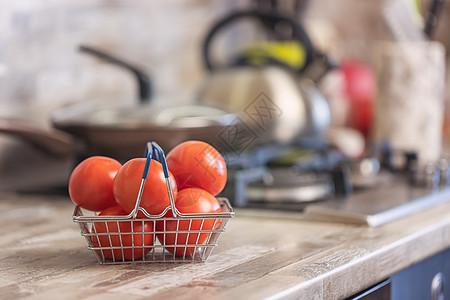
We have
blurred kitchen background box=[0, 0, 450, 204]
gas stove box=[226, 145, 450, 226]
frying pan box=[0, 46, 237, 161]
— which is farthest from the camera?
blurred kitchen background box=[0, 0, 450, 204]

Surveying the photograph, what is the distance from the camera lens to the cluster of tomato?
696mm

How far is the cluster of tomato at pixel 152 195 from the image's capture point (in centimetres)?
70

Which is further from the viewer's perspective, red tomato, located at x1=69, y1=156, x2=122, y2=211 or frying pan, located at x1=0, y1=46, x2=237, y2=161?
frying pan, located at x1=0, y1=46, x2=237, y2=161

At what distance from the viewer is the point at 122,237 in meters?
0.71

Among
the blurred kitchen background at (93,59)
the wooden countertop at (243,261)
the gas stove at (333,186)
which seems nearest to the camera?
the wooden countertop at (243,261)

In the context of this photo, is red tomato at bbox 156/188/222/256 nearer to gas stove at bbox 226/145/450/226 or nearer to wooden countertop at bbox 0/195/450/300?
wooden countertop at bbox 0/195/450/300

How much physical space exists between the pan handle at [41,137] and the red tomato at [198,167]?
0.49 meters

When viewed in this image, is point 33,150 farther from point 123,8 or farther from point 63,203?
point 123,8

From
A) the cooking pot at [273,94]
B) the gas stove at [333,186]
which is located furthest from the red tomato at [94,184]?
the cooking pot at [273,94]

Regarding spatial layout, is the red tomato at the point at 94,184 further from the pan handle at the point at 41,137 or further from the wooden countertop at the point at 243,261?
the pan handle at the point at 41,137

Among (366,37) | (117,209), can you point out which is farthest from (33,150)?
(366,37)

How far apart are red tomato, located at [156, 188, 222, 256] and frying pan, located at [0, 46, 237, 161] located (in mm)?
389

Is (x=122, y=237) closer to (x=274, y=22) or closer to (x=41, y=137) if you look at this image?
(x=41, y=137)

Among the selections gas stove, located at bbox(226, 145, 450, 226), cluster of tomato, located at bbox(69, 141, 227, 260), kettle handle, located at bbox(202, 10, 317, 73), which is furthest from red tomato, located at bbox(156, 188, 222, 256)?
A: kettle handle, located at bbox(202, 10, 317, 73)
